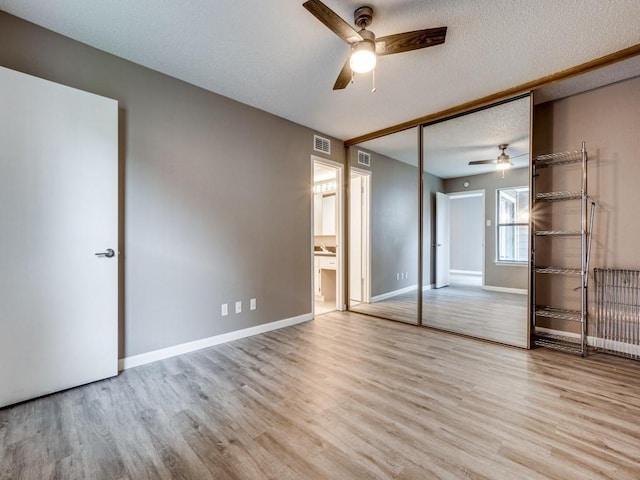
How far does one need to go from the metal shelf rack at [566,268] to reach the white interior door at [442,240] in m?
3.11

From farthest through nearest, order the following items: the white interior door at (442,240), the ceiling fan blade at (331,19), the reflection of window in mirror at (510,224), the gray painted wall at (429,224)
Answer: the white interior door at (442,240) → the gray painted wall at (429,224) → the reflection of window in mirror at (510,224) → the ceiling fan blade at (331,19)

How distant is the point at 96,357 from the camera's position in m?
2.27

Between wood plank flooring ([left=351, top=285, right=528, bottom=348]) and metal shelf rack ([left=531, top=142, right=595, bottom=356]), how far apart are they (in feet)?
0.88

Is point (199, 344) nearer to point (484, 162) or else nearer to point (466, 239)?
point (484, 162)

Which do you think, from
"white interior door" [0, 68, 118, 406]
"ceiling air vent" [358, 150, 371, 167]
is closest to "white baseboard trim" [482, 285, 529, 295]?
"ceiling air vent" [358, 150, 371, 167]

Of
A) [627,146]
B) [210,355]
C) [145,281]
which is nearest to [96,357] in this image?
[145,281]

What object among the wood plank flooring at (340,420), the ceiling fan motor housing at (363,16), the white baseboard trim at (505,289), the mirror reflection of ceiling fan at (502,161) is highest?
the ceiling fan motor housing at (363,16)

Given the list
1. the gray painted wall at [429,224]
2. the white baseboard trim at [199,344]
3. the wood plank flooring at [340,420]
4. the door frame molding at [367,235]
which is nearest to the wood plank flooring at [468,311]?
the door frame molding at [367,235]

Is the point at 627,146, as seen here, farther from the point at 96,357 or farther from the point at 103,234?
the point at 96,357

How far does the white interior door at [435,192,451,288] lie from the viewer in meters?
6.42

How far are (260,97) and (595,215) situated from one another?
3.77 m

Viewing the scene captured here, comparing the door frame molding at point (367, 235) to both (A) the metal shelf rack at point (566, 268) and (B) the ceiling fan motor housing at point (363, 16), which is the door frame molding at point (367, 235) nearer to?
(A) the metal shelf rack at point (566, 268)

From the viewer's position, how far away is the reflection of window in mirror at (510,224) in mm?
4307

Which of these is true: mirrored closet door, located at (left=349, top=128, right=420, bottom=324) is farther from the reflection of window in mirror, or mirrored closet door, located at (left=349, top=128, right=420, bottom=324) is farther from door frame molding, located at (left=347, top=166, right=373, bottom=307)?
the reflection of window in mirror
